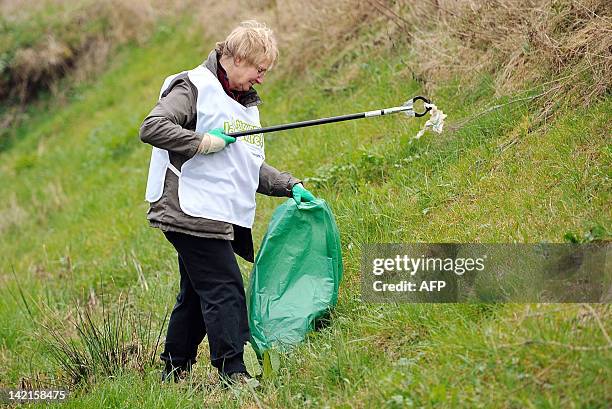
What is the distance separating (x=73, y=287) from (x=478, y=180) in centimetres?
348

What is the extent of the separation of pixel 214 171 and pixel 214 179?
0.04m

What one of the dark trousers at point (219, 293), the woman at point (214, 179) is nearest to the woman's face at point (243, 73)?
the woman at point (214, 179)

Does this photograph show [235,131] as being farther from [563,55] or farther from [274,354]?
[563,55]

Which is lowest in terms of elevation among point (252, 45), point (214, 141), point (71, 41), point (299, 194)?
point (299, 194)

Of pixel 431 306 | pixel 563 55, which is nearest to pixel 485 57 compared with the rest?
pixel 563 55

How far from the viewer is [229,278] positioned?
4355mm

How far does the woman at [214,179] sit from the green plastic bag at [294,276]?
182mm

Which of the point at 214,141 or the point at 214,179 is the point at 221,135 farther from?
the point at 214,179

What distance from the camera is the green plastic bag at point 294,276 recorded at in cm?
454

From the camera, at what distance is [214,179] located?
4340 mm

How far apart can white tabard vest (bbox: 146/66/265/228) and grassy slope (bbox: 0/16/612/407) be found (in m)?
0.80

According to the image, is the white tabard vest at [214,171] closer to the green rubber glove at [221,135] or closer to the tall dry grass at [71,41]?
the green rubber glove at [221,135]

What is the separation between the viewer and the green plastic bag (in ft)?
14.9

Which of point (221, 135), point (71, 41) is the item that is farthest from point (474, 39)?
point (71, 41)
